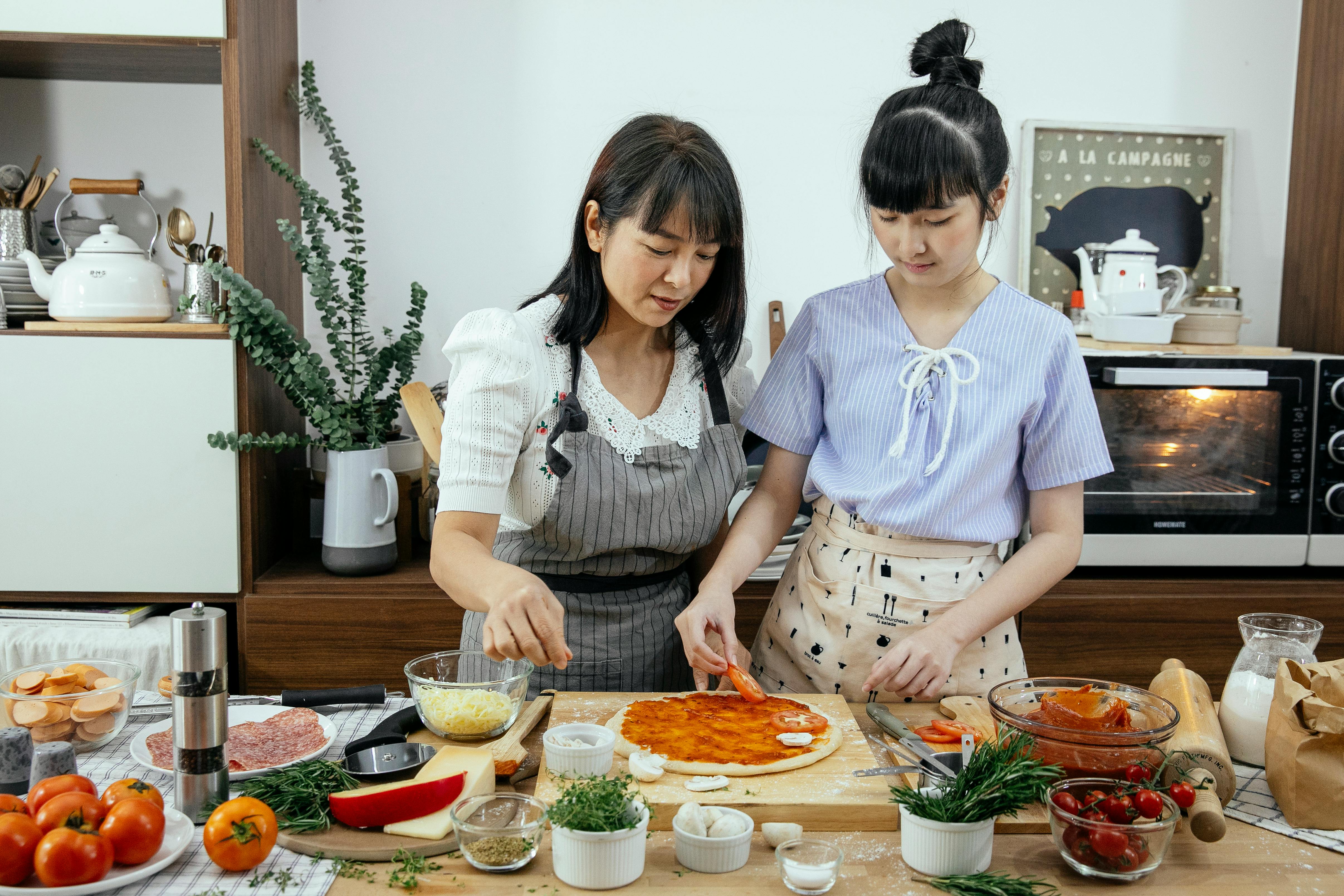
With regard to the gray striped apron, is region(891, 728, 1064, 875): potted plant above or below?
below

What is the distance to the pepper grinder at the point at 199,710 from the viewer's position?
41.4 inches

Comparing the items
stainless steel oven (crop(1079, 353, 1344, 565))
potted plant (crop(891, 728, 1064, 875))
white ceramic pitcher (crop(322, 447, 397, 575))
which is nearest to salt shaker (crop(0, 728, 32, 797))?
potted plant (crop(891, 728, 1064, 875))

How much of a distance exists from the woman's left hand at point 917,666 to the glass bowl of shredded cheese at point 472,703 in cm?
46

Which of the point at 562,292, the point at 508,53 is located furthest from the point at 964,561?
the point at 508,53

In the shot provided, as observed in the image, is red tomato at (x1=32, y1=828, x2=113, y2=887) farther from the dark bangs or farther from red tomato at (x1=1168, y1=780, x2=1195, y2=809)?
the dark bangs

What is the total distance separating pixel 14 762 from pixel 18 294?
1.49 meters

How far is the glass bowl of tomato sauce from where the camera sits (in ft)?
3.62

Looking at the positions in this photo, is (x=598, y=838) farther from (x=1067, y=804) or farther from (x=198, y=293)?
(x=198, y=293)

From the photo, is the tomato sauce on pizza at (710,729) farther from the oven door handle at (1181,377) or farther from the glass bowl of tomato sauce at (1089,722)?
the oven door handle at (1181,377)

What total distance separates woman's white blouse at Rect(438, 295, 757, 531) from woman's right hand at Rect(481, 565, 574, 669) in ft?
0.73

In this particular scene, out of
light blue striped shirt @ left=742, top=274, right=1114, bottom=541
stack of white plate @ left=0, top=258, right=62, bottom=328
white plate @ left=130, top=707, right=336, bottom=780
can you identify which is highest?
stack of white plate @ left=0, top=258, right=62, bottom=328

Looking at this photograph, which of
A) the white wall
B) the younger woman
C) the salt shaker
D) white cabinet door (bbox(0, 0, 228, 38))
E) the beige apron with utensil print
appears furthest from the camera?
the white wall

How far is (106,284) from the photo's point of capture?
2.18 m

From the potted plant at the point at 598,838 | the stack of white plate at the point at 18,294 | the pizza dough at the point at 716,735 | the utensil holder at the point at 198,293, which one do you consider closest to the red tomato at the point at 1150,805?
the pizza dough at the point at 716,735
